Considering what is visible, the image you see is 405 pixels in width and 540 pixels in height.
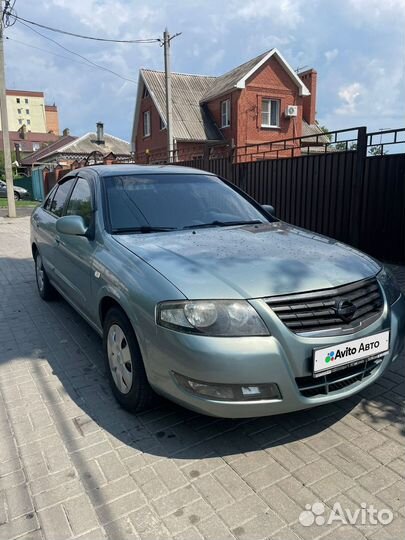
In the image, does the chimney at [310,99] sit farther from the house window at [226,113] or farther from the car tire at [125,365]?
the car tire at [125,365]

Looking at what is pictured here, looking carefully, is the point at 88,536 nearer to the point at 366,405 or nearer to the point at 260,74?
the point at 366,405

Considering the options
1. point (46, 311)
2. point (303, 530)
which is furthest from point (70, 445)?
point (46, 311)

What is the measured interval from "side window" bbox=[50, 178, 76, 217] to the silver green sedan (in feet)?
4.07

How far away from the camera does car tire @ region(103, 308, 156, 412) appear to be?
257cm

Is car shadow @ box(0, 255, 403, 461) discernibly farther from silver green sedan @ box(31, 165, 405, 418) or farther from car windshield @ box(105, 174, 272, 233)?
car windshield @ box(105, 174, 272, 233)

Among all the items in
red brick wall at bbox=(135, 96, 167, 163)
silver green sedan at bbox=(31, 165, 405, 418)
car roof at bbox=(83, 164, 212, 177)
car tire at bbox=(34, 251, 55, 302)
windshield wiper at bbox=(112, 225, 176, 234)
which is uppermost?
red brick wall at bbox=(135, 96, 167, 163)

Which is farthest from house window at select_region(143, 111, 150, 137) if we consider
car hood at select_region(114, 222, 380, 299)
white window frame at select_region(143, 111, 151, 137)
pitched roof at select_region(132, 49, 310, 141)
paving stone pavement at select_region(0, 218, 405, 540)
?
paving stone pavement at select_region(0, 218, 405, 540)

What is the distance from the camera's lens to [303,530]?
6.24 feet

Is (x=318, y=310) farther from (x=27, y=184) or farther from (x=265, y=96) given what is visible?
(x=27, y=184)

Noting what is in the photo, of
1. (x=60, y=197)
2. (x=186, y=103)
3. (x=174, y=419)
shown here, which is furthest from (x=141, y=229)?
(x=186, y=103)

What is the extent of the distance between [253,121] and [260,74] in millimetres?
2559

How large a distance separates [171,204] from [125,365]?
1435 mm

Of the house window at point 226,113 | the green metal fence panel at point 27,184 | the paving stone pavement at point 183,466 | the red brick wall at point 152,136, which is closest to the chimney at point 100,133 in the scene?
the green metal fence panel at point 27,184

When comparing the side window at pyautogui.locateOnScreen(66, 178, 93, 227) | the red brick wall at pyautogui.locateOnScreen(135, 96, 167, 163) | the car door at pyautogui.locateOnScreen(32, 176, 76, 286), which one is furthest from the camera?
the red brick wall at pyautogui.locateOnScreen(135, 96, 167, 163)
